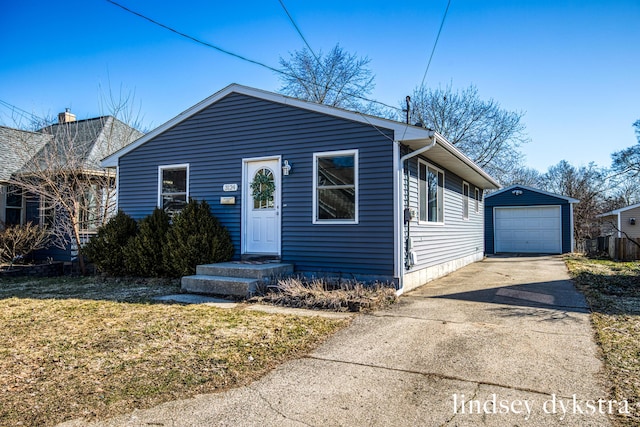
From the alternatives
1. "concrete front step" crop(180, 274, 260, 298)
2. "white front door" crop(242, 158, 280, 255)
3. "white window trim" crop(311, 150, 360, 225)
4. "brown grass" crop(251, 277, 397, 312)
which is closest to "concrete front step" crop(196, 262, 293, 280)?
"concrete front step" crop(180, 274, 260, 298)

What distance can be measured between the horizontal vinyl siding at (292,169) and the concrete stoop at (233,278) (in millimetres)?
636

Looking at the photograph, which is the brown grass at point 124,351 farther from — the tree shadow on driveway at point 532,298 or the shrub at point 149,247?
the tree shadow on driveway at point 532,298

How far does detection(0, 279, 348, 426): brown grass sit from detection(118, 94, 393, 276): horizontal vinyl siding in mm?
2216

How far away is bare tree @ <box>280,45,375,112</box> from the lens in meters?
22.7

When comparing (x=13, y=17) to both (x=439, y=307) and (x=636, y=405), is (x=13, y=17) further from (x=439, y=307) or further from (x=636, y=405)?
(x=636, y=405)

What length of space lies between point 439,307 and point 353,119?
3.55 meters

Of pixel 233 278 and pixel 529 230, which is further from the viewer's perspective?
pixel 529 230

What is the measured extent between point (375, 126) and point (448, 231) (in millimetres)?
4690

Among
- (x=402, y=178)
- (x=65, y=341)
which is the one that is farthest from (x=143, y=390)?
(x=402, y=178)

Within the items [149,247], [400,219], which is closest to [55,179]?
[149,247]

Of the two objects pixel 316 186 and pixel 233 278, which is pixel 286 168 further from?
pixel 233 278

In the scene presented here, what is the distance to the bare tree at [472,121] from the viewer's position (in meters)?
22.7

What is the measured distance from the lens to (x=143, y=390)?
3119 mm

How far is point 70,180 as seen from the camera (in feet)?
36.5
